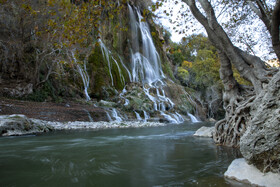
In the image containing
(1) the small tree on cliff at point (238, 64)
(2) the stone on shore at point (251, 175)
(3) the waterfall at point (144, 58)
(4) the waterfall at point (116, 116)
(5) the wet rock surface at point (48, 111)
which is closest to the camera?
(2) the stone on shore at point (251, 175)

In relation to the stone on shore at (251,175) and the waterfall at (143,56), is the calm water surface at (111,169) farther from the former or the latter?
the waterfall at (143,56)

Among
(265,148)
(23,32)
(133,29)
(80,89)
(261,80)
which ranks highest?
(133,29)

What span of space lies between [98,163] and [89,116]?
436 inches

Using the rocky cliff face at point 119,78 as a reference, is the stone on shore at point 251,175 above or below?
below

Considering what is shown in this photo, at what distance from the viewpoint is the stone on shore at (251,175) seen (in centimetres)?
260

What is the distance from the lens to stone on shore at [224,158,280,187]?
2.60 metres

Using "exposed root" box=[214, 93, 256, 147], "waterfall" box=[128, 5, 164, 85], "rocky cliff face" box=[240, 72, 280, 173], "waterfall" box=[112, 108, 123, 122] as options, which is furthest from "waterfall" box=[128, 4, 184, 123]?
"rocky cliff face" box=[240, 72, 280, 173]

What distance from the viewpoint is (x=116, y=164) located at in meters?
4.01

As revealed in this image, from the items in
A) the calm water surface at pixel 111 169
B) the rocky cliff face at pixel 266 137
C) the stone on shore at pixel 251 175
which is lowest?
the calm water surface at pixel 111 169

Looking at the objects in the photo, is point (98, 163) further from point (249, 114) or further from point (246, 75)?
point (246, 75)

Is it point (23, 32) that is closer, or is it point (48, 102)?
point (23, 32)

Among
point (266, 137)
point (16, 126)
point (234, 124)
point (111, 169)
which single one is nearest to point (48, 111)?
point (16, 126)

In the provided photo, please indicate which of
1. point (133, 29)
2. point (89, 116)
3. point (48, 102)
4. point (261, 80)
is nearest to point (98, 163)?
point (261, 80)

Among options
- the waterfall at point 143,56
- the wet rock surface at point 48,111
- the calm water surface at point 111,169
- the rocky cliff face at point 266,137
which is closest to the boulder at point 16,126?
the wet rock surface at point 48,111
